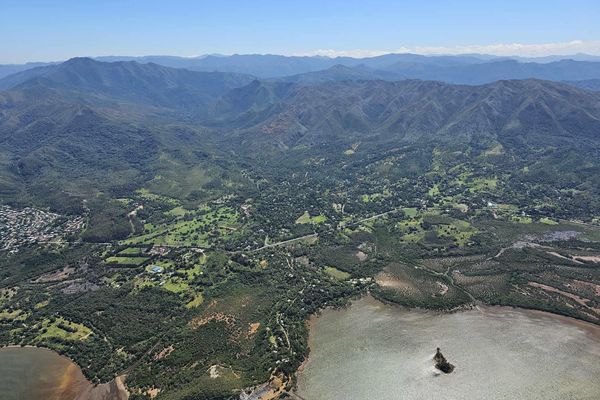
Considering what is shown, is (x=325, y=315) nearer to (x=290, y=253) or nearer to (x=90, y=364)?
(x=290, y=253)

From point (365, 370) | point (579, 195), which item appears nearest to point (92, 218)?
point (365, 370)

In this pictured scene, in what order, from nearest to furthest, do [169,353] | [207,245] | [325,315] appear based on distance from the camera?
[169,353]
[325,315]
[207,245]

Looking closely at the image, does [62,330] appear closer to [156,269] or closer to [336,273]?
[156,269]

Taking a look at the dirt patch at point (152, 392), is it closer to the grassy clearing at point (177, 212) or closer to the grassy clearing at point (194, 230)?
the grassy clearing at point (194, 230)

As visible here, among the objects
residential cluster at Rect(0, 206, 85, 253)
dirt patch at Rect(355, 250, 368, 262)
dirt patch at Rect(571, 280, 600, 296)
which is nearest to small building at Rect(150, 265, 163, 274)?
residential cluster at Rect(0, 206, 85, 253)

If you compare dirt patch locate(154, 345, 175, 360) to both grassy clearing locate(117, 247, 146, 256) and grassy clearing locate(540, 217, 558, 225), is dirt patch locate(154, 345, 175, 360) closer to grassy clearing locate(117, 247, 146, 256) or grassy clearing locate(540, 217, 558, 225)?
grassy clearing locate(117, 247, 146, 256)

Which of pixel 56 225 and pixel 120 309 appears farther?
pixel 56 225
